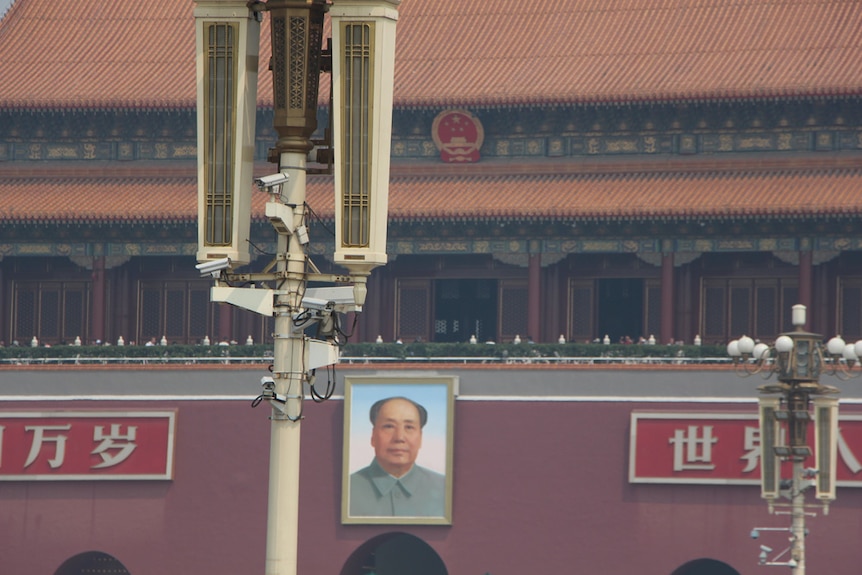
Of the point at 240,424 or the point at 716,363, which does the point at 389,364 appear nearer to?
the point at 240,424

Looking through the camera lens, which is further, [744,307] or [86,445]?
[744,307]

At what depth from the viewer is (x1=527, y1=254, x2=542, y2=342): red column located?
35.2m

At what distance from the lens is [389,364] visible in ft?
111

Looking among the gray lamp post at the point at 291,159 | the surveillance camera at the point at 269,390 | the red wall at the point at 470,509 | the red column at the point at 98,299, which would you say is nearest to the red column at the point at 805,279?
the red wall at the point at 470,509

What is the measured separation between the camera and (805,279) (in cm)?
3419

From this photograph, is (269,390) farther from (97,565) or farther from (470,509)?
(97,565)

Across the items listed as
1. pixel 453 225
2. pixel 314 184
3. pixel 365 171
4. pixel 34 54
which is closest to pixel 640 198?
pixel 453 225

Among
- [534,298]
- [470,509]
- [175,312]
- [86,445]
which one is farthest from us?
[175,312]

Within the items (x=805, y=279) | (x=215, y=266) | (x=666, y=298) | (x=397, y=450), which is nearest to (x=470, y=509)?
(x=397, y=450)

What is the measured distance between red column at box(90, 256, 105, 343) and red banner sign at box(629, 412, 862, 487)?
10207 mm

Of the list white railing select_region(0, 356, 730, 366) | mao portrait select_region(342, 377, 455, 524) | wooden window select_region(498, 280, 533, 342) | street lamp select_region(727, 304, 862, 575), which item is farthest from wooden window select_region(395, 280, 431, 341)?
street lamp select_region(727, 304, 862, 575)

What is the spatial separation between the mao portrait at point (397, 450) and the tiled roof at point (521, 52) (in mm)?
5775

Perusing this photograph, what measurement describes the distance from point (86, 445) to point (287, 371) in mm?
21629

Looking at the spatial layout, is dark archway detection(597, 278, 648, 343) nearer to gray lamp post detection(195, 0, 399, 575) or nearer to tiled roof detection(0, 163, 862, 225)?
tiled roof detection(0, 163, 862, 225)
